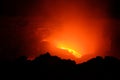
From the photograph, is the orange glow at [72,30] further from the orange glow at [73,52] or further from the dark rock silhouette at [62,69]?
the dark rock silhouette at [62,69]

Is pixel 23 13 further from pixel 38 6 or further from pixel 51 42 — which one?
pixel 51 42

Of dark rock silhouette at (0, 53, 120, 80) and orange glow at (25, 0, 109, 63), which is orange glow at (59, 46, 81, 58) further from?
dark rock silhouette at (0, 53, 120, 80)

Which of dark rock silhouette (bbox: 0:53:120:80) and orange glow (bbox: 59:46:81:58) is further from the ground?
orange glow (bbox: 59:46:81:58)

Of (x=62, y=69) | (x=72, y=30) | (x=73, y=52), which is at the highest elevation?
(x=72, y=30)

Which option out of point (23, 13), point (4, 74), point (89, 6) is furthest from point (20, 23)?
point (4, 74)

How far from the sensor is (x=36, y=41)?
23.2 metres

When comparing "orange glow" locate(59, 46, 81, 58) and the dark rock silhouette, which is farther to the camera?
"orange glow" locate(59, 46, 81, 58)

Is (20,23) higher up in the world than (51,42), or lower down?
higher up

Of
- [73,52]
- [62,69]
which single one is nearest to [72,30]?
[73,52]

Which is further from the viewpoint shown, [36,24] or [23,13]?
[23,13]

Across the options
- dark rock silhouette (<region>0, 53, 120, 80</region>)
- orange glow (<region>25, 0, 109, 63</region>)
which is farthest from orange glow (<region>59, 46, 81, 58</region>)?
dark rock silhouette (<region>0, 53, 120, 80</region>)

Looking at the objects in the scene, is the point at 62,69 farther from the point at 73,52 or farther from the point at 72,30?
the point at 72,30

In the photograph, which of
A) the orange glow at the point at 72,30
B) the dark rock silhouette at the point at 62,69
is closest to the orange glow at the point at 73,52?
the orange glow at the point at 72,30

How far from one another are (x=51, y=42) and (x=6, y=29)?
436 cm
